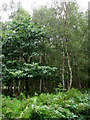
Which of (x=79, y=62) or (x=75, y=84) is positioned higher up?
(x=79, y=62)

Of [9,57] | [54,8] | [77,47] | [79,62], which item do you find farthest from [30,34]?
[79,62]

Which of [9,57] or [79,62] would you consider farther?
[79,62]

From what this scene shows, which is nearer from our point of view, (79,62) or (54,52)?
(54,52)

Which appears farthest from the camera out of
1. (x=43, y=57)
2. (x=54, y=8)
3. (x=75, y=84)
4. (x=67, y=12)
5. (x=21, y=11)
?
(x=75, y=84)

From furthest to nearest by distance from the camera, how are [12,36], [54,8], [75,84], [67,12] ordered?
[75,84] → [54,8] → [67,12] → [12,36]

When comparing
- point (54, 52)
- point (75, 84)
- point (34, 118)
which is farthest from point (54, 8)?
point (75, 84)

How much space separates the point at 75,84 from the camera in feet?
28.4

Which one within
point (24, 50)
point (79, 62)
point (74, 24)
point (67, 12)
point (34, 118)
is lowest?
point (34, 118)

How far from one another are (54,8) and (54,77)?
3.56m

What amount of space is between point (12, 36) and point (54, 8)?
2.78m

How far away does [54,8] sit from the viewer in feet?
18.1

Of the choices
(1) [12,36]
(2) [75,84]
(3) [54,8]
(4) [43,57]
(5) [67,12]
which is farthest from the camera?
(2) [75,84]

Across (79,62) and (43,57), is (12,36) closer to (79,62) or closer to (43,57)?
(43,57)

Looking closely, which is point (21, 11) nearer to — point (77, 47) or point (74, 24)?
point (74, 24)
